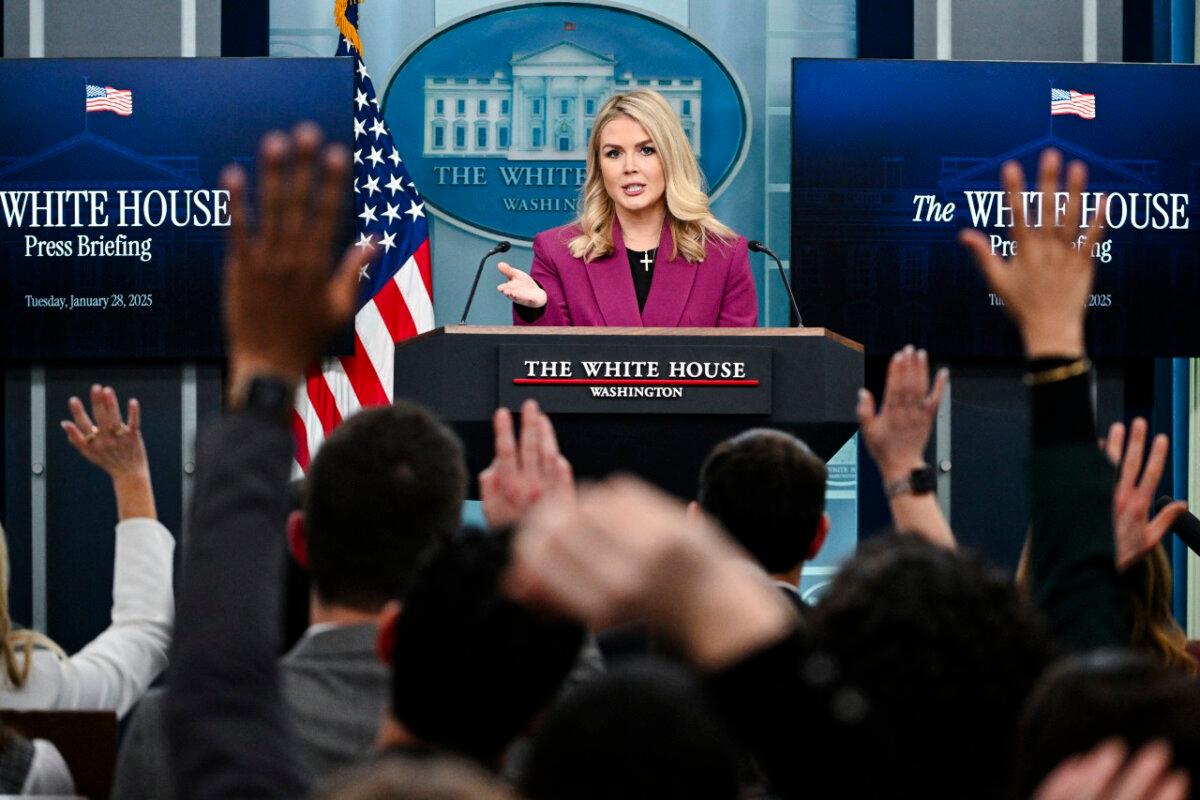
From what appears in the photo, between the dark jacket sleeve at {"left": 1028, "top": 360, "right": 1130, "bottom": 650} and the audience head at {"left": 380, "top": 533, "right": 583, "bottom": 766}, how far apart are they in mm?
465

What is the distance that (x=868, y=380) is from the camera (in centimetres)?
640

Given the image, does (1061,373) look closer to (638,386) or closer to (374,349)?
(638,386)

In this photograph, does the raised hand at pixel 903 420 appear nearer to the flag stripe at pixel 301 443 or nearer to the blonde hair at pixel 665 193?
the blonde hair at pixel 665 193

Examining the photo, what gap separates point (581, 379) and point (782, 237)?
335 cm

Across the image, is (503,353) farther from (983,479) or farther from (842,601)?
(983,479)

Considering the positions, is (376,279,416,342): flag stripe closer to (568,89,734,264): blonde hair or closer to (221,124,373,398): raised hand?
(568,89,734,264): blonde hair

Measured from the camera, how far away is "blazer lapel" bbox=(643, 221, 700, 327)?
443cm

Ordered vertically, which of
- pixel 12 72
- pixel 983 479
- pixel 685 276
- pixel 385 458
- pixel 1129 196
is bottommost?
pixel 983 479

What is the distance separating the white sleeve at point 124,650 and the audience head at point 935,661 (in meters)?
1.18

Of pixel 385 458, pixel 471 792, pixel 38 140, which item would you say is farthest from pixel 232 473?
pixel 38 140

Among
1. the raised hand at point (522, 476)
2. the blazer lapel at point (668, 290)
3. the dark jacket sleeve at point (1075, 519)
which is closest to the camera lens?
the dark jacket sleeve at point (1075, 519)

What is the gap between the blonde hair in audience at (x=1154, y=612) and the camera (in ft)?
7.40

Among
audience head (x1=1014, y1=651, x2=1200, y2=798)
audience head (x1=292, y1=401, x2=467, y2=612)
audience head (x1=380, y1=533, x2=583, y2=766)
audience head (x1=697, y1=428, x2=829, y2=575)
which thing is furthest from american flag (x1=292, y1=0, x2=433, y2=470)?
audience head (x1=1014, y1=651, x2=1200, y2=798)

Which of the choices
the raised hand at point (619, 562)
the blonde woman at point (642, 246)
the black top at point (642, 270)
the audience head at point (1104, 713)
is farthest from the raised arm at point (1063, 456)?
the black top at point (642, 270)
